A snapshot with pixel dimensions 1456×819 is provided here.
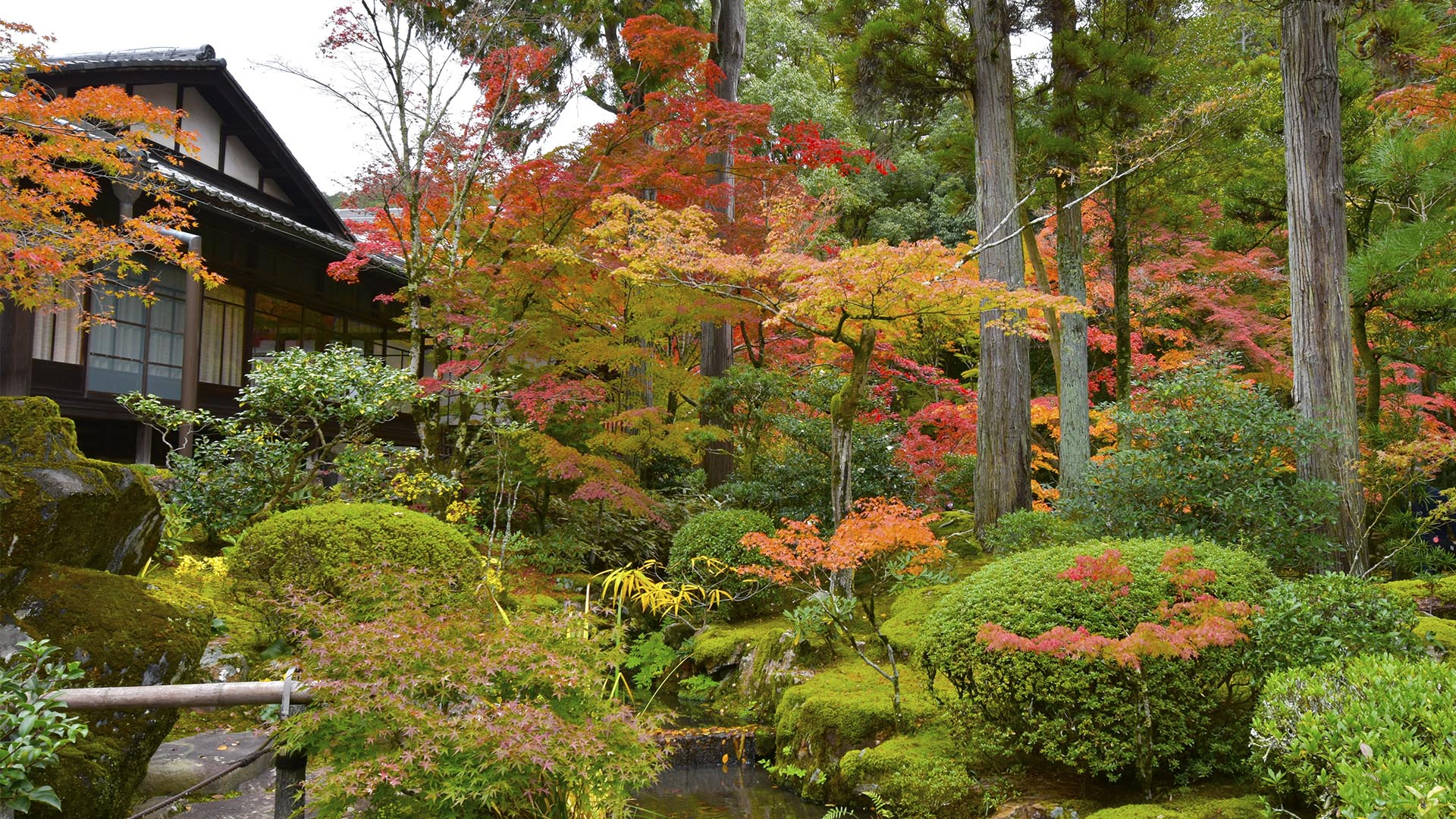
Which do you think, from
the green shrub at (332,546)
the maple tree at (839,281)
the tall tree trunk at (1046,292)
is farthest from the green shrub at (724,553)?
the tall tree trunk at (1046,292)

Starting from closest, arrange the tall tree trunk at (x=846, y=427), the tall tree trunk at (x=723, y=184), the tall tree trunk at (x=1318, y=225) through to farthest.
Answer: the tall tree trunk at (x=846, y=427) → the tall tree trunk at (x=1318, y=225) → the tall tree trunk at (x=723, y=184)

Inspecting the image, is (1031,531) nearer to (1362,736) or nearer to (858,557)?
(858,557)

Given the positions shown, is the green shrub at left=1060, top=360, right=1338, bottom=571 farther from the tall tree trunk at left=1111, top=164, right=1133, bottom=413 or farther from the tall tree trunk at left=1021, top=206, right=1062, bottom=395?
the tall tree trunk at left=1111, top=164, right=1133, bottom=413

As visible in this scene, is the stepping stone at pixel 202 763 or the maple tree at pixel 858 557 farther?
the maple tree at pixel 858 557

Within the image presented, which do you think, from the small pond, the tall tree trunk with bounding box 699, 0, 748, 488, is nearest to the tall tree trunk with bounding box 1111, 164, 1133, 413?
the tall tree trunk with bounding box 699, 0, 748, 488

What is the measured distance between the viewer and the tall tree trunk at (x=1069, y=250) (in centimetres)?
1077

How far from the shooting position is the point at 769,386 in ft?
35.8

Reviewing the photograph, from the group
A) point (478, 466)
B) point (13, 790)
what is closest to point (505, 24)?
point (478, 466)

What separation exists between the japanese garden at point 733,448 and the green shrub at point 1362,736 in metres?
0.03

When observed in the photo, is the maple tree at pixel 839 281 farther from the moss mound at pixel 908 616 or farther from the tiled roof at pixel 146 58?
the tiled roof at pixel 146 58

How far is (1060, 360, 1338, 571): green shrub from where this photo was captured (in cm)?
652

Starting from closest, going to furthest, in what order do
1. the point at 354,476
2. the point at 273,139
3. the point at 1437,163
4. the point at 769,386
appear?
the point at 1437,163 → the point at 354,476 → the point at 769,386 → the point at 273,139

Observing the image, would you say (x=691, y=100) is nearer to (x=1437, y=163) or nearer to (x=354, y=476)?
(x=354, y=476)

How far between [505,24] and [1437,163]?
963cm
